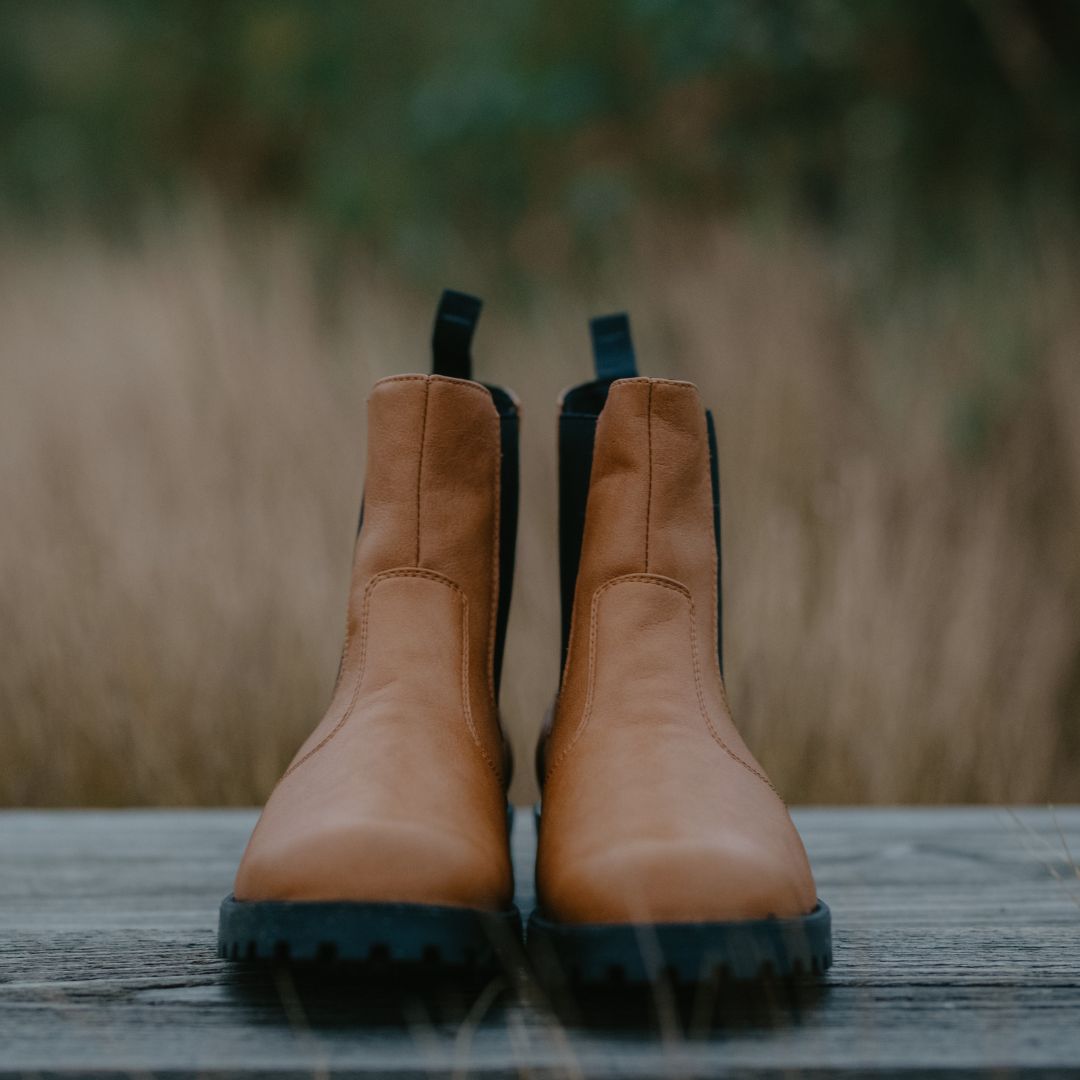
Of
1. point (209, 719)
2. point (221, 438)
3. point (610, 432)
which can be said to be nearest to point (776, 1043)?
point (610, 432)

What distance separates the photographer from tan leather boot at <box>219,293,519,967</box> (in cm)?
66

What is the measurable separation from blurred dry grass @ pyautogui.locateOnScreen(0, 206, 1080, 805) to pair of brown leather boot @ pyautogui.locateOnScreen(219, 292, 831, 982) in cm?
103

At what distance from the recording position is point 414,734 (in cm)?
79

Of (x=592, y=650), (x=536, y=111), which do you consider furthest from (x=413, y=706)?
(x=536, y=111)

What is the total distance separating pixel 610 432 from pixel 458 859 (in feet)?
1.23

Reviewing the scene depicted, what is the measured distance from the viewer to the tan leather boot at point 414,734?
26.1 inches

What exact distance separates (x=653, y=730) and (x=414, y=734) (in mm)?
175

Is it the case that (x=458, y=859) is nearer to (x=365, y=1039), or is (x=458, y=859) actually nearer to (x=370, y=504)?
(x=365, y=1039)

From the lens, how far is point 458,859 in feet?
2.26

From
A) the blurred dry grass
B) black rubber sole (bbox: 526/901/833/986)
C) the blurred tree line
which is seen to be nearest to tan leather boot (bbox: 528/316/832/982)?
black rubber sole (bbox: 526/901/833/986)

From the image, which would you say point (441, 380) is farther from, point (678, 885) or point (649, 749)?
point (678, 885)

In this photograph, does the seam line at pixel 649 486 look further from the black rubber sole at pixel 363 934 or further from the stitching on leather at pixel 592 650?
the black rubber sole at pixel 363 934

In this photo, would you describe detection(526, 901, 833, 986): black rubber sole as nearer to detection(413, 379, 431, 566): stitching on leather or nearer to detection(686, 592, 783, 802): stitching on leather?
detection(686, 592, 783, 802): stitching on leather

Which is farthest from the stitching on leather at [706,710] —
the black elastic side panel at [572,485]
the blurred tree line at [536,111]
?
the blurred tree line at [536,111]
